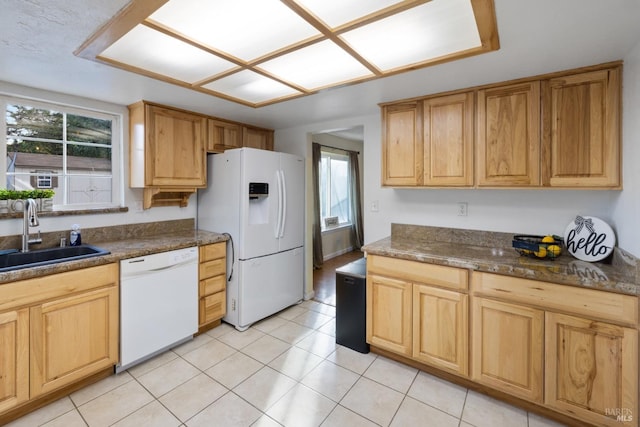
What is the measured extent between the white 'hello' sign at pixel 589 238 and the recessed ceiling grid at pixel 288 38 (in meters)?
1.34

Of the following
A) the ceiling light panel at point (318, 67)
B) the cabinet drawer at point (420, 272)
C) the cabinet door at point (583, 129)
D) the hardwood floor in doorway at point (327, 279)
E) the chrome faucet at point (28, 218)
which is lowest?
the hardwood floor in doorway at point (327, 279)

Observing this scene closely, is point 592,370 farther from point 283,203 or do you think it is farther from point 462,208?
point 283,203

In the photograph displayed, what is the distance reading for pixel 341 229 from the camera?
6.08 metres

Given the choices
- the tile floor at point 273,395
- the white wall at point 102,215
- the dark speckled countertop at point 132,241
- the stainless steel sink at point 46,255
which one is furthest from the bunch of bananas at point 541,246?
the white wall at point 102,215

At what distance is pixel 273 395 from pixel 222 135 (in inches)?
99.1

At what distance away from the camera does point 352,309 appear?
258cm

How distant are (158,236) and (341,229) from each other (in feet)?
12.4

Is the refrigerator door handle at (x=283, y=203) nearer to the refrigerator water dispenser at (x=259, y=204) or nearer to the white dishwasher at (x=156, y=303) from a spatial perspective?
the refrigerator water dispenser at (x=259, y=204)

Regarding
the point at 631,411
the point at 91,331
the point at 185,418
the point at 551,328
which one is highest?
the point at 551,328

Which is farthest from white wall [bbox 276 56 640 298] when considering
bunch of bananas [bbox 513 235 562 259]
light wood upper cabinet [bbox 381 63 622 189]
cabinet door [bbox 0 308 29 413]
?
cabinet door [bbox 0 308 29 413]

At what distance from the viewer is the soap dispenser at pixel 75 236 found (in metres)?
2.37

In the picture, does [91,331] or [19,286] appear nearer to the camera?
[19,286]

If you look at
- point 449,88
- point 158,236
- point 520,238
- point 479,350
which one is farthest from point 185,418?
point 449,88

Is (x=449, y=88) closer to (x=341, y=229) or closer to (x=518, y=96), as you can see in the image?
(x=518, y=96)
